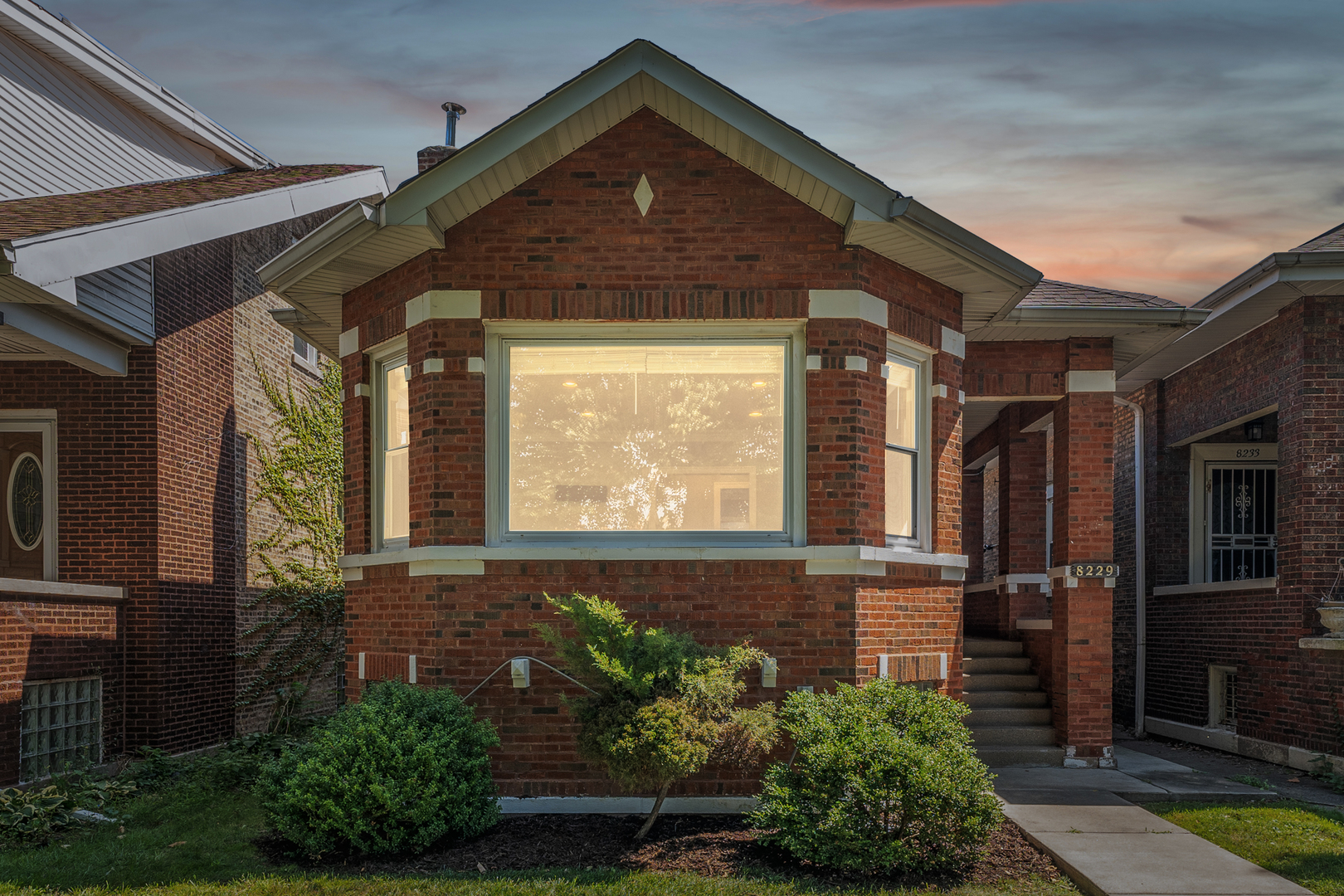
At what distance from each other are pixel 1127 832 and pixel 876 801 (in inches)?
84.8

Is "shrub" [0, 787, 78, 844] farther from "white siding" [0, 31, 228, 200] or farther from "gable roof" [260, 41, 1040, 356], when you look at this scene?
"white siding" [0, 31, 228, 200]

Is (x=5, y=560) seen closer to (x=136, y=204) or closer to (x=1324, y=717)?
(x=136, y=204)

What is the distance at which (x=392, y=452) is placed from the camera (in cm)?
890

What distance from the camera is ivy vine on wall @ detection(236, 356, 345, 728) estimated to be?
12.8 m

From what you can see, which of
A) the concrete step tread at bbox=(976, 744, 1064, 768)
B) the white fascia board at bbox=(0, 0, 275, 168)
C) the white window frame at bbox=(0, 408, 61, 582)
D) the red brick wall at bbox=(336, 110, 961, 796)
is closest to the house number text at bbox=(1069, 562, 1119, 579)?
the concrete step tread at bbox=(976, 744, 1064, 768)

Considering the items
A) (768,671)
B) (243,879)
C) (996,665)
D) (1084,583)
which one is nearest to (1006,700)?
(996,665)

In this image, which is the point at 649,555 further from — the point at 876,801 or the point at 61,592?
the point at 61,592

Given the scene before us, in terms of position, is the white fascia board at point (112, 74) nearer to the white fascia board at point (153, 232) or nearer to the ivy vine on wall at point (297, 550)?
the white fascia board at point (153, 232)

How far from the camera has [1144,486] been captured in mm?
13633

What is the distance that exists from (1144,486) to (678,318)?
27.5 ft

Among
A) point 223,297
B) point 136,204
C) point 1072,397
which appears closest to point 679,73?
point 1072,397

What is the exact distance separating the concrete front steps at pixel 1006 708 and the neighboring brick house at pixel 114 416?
26.7 feet

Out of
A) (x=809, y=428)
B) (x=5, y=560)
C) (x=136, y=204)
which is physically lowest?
(x=5, y=560)

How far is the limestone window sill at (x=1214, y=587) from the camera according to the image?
10.7 metres
